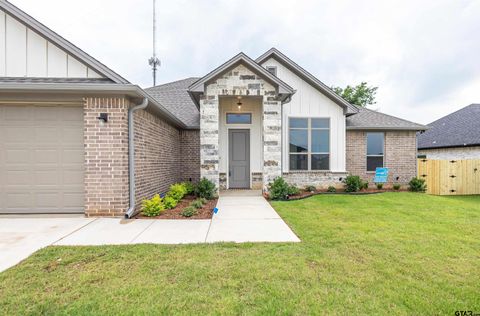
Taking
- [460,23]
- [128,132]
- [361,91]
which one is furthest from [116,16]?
[361,91]

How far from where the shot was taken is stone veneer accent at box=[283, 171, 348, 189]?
9742mm

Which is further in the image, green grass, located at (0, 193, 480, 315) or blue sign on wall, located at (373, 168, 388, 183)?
blue sign on wall, located at (373, 168, 388, 183)

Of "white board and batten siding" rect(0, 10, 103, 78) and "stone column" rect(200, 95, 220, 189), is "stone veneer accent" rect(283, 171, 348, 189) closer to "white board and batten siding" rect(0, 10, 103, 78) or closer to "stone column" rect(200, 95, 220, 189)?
"stone column" rect(200, 95, 220, 189)

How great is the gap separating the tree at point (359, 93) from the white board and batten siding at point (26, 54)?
26.5 m

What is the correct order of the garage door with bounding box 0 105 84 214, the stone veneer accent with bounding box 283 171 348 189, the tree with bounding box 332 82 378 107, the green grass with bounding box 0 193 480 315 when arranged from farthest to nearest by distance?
the tree with bounding box 332 82 378 107 → the stone veneer accent with bounding box 283 171 348 189 → the garage door with bounding box 0 105 84 214 → the green grass with bounding box 0 193 480 315

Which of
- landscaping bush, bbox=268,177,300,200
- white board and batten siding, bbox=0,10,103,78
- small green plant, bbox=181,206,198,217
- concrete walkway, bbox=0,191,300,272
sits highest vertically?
white board and batten siding, bbox=0,10,103,78

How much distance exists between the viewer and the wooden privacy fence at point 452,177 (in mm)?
10062

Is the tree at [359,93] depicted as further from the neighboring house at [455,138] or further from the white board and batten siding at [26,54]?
the white board and batten siding at [26,54]

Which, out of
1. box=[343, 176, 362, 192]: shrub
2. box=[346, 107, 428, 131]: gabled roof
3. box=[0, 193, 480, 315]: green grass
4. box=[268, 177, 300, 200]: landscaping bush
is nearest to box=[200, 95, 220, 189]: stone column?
box=[268, 177, 300, 200]: landscaping bush

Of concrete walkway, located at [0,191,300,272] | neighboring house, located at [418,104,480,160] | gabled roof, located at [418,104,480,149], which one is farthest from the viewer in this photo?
gabled roof, located at [418,104,480,149]

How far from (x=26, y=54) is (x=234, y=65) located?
5.51m

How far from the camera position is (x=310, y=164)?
32.3ft

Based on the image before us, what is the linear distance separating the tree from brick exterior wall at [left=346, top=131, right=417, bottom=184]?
57.0ft

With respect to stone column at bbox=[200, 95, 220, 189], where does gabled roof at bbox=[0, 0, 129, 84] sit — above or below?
above
